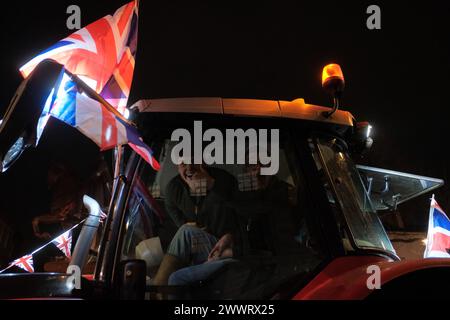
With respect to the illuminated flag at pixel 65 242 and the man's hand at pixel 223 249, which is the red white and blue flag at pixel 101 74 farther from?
the illuminated flag at pixel 65 242

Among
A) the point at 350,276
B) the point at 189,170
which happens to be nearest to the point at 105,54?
the point at 189,170

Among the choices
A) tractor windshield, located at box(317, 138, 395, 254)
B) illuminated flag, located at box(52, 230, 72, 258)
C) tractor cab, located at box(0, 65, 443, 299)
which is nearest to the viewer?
tractor cab, located at box(0, 65, 443, 299)

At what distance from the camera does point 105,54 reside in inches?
109

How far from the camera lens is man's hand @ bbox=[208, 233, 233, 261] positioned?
7.72 feet

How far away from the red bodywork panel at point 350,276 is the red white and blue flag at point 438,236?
4.62m

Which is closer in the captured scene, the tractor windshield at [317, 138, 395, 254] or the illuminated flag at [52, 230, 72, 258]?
the tractor windshield at [317, 138, 395, 254]

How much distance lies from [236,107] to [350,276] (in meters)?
1.17

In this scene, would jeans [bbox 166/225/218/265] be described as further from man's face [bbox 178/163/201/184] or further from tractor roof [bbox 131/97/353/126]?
tractor roof [bbox 131/97/353/126]

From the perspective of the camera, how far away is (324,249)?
7.47 ft

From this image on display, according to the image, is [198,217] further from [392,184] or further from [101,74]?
[392,184]

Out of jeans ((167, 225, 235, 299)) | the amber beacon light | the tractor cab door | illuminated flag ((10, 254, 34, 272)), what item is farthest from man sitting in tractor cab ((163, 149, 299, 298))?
illuminated flag ((10, 254, 34, 272))

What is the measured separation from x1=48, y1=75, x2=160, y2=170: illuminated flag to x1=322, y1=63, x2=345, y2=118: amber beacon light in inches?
47.9
